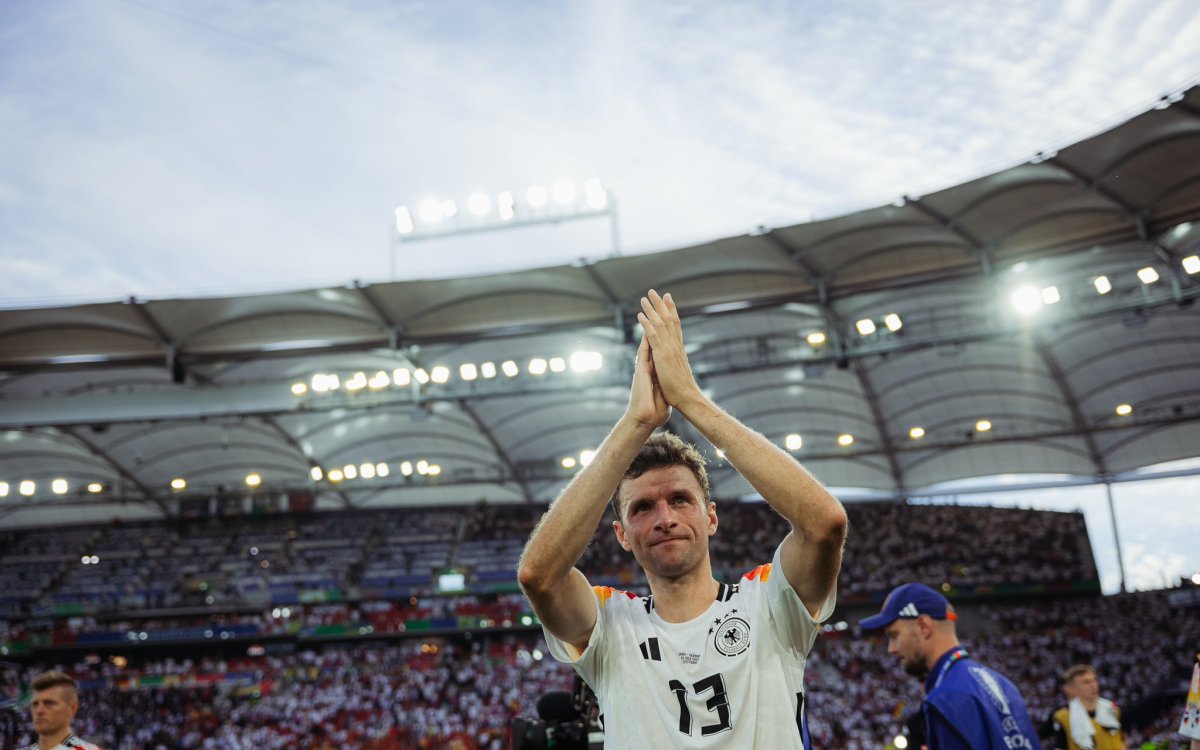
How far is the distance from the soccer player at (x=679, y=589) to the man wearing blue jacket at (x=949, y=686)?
1862mm

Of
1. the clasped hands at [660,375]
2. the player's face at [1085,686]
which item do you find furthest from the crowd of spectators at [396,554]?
the clasped hands at [660,375]

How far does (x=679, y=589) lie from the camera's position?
254 centimetres

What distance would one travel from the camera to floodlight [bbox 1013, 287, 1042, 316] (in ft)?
77.7

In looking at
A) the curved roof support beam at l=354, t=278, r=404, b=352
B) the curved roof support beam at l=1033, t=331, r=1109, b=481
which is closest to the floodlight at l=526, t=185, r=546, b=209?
the curved roof support beam at l=354, t=278, r=404, b=352

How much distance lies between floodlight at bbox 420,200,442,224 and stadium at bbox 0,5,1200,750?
3.62 m

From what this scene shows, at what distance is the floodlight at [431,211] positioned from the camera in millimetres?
30984

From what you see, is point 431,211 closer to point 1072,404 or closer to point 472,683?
point 472,683

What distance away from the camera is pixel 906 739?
5938mm

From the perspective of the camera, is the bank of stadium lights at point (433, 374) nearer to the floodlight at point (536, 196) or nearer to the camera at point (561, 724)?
the floodlight at point (536, 196)

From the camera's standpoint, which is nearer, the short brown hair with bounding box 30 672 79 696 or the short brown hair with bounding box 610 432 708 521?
the short brown hair with bounding box 610 432 708 521

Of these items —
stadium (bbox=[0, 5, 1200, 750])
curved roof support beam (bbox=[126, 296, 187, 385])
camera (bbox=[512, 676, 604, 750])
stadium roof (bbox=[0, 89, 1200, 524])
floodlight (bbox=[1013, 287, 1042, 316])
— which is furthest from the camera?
curved roof support beam (bbox=[126, 296, 187, 385])

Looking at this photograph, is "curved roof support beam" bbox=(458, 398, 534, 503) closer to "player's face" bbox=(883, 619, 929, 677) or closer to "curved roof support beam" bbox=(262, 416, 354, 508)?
"curved roof support beam" bbox=(262, 416, 354, 508)

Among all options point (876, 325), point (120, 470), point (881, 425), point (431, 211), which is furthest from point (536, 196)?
point (120, 470)

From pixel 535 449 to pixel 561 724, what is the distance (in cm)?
3560
